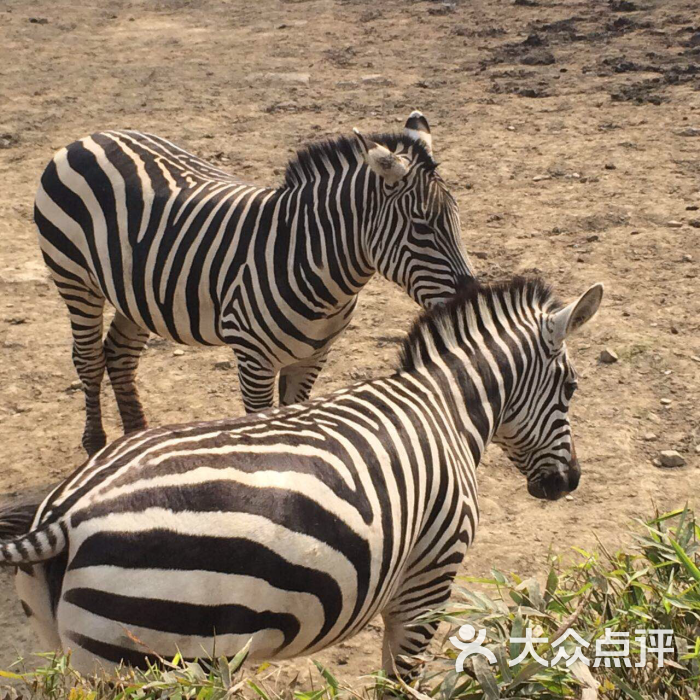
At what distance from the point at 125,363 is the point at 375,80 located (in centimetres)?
642

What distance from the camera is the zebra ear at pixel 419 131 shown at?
16.1ft

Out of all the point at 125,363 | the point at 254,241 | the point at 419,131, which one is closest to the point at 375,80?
the point at 419,131

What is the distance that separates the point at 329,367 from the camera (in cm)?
635

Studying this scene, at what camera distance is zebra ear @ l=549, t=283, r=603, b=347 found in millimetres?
3814

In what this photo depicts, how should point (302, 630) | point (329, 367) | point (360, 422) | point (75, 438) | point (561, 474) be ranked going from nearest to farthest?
point (302, 630)
point (360, 422)
point (561, 474)
point (75, 438)
point (329, 367)

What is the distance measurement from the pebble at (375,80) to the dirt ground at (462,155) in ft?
0.23

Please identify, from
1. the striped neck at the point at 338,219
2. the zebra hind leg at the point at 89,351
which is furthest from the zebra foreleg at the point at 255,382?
the zebra hind leg at the point at 89,351

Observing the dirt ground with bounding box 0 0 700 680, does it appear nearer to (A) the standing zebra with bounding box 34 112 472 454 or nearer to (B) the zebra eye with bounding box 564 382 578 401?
(B) the zebra eye with bounding box 564 382 578 401

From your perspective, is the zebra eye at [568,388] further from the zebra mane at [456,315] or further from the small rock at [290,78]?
the small rock at [290,78]

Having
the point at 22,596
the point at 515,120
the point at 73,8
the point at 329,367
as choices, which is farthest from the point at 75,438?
the point at 73,8

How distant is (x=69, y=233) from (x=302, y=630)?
10.2 feet

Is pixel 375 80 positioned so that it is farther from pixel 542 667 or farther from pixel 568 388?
pixel 542 667

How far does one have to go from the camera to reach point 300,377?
532cm

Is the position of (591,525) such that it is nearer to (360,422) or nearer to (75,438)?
(360,422)
